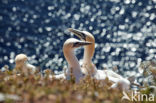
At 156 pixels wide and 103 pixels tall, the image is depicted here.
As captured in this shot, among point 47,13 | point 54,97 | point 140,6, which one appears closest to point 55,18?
point 47,13

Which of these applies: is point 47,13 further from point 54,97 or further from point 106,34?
point 54,97

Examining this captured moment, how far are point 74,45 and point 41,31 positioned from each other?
13.1m

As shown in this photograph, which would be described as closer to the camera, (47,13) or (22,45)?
(22,45)

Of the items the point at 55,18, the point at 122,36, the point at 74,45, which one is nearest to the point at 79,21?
the point at 55,18

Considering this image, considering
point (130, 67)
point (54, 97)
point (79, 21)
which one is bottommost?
point (54, 97)

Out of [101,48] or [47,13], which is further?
[47,13]

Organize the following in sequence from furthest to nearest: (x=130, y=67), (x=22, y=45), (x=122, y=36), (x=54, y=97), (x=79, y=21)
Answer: (x=79, y=21) → (x=122, y=36) → (x=22, y=45) → (x=130, y=67) → (x=54, y=97)

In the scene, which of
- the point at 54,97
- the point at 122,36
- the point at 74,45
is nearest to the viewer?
the point at 54,97

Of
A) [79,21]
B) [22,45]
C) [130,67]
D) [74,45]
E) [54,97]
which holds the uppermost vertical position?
[79,21]

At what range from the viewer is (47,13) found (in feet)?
76.2

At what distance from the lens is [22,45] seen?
19.4 m

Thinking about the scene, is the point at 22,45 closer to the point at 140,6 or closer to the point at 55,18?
the point at 55,18

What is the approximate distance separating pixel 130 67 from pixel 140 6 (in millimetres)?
6727

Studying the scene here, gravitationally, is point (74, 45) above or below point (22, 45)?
below
